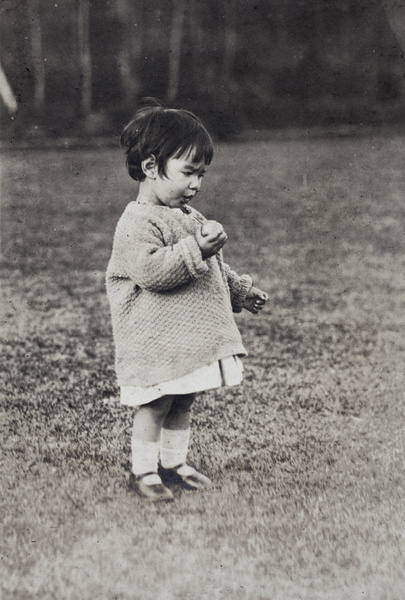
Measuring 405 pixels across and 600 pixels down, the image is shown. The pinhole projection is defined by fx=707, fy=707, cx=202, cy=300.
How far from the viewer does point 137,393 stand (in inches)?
84.5

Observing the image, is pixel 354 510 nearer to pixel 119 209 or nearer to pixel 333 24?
pixel 333 24

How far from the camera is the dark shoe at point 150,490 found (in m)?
2.15

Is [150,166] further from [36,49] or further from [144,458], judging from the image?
[144,458]

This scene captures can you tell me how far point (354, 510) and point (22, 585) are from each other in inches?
37.4

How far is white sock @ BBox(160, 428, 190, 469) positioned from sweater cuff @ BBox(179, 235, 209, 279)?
596mm

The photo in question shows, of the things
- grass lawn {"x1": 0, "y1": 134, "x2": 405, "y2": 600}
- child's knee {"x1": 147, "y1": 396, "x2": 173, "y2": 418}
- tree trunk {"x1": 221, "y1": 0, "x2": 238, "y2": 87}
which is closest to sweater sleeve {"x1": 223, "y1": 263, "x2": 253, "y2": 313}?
child's knee {"x1": 147, "y1": 396, "x2": 173, "y2": 418}

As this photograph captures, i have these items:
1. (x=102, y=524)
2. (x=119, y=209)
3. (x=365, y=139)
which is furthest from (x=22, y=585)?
(x=119, y=209)

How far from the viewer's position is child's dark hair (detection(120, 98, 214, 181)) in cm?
207

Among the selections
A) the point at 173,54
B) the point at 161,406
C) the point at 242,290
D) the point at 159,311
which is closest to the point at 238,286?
the point at 242,290

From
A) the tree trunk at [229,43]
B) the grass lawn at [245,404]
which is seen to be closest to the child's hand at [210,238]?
the grass lawn at [245,404]

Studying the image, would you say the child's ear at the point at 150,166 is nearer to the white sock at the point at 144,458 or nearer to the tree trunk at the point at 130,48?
the tree trunk at the point at 130,48

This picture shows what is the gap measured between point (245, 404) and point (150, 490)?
0.84m

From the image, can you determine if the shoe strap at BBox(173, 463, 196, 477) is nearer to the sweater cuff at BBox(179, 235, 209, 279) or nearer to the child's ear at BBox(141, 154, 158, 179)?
the sweater cuff at BBox(179, 235, 209, 279)

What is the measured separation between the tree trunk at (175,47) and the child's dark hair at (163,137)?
1.72 feet
